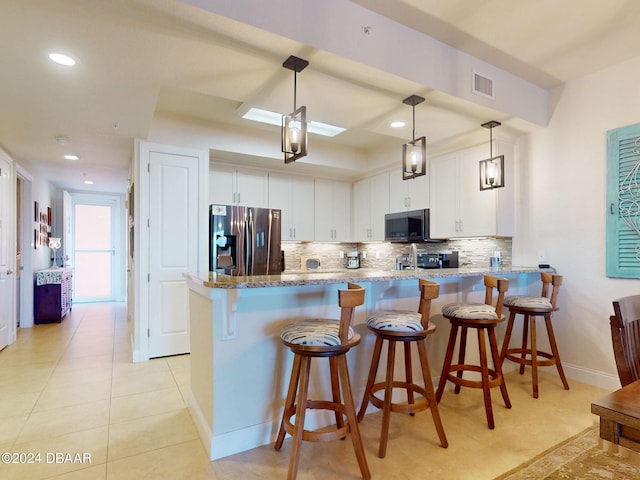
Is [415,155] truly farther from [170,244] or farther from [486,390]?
[170,244]

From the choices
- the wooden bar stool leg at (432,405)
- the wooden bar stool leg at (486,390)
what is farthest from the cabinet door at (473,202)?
the wooden bar stool leg at (432,405)

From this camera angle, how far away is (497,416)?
7.79 feet

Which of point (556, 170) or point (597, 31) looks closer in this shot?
point (597, 31)

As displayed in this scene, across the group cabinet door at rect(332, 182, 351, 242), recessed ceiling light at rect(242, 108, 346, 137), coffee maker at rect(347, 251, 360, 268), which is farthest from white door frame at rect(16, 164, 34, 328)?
coffee maker at rect(347, 251, 360, 268)

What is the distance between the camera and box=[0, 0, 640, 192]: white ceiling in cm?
183

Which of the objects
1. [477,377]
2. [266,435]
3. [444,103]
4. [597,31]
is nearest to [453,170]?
[444,103]

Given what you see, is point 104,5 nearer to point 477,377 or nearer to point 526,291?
point 477,377

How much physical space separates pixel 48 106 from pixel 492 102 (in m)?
3.61

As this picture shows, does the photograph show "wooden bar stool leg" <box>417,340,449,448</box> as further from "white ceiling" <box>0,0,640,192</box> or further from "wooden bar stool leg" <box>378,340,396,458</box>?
"white ceiling" <box>0,0,640,192</box>

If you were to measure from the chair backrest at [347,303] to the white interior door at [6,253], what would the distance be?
432cm

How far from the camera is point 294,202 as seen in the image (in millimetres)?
5078

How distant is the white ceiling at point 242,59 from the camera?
5.99ft

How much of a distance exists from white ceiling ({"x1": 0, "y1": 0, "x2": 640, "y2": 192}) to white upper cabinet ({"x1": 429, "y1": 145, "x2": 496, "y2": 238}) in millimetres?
544

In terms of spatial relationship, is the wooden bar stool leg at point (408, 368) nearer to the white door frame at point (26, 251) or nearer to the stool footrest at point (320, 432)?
the stool footrest at point (320, 432)
